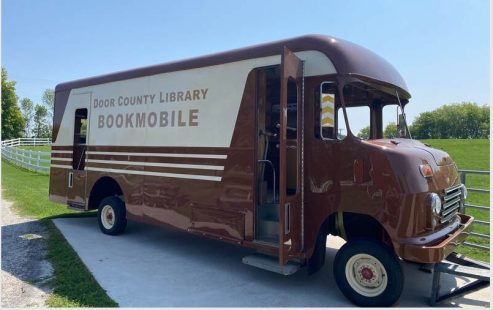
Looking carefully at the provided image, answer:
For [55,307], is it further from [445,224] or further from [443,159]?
[443,159]

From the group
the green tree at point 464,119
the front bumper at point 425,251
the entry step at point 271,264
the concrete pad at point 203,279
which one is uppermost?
the green tree at point 464,119

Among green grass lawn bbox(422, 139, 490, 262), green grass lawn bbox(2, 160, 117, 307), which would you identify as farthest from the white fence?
green grass lawn bbox(422, 139, 490, 262)

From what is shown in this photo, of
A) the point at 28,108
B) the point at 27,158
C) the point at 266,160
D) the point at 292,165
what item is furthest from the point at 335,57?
the point at 28,108

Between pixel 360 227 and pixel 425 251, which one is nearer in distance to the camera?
pixel 425 251

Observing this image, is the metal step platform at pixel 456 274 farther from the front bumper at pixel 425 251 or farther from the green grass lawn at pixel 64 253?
the green grass lawn at pixel 64 253

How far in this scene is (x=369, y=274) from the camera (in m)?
4.36

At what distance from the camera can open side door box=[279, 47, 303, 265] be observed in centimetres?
435

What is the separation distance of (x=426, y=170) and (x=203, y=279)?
3.15m

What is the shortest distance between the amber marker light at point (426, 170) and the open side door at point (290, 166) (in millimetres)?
1396

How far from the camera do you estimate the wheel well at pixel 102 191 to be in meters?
7.67

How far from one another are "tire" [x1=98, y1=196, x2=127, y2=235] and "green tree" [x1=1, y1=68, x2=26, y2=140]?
41.2 meters

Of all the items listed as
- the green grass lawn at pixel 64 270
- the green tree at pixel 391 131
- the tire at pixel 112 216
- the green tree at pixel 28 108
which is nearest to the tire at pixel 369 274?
the green tree at pixel 391 131

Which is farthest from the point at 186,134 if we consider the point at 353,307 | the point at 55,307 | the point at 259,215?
the point at 353,307

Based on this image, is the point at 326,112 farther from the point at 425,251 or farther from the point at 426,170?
the point at 425,251
